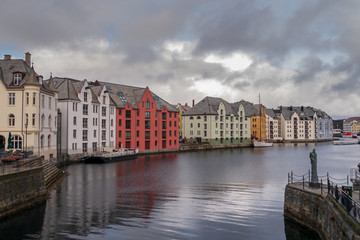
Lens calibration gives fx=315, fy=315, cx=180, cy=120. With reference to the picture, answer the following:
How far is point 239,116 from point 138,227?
12162 cm

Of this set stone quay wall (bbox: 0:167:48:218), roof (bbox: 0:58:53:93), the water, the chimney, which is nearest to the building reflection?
the water

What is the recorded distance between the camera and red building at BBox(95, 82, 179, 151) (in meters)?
90.9

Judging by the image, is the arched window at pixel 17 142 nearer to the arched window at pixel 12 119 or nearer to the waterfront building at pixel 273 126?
the arched window at pixel 12 119

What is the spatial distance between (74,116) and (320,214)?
61.6 m

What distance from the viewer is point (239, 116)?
14150 cm

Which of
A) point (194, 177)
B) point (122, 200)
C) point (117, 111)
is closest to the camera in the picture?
point (122, 200)

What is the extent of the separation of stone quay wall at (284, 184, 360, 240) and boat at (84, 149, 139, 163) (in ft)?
163

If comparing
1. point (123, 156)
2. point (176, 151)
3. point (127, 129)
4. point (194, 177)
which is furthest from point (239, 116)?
point (194, 177)

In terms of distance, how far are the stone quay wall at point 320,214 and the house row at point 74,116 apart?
36.1 m

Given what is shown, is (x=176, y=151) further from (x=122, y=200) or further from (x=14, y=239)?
(x=14, y=239)

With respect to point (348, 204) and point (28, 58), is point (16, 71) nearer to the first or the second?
point (28, 58)

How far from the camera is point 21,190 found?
→ 28609mm

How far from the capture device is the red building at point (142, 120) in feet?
298

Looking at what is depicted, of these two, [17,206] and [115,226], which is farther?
[17,206]
